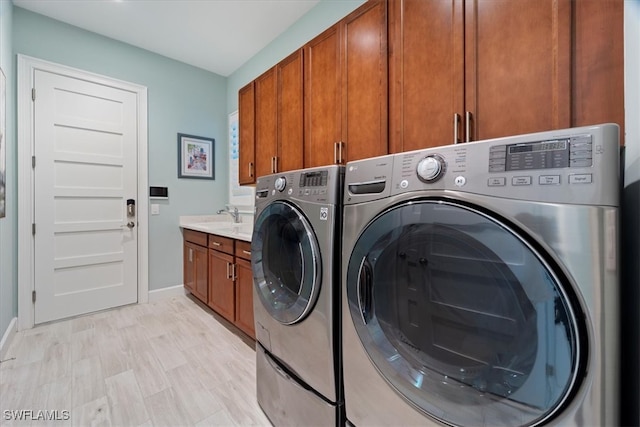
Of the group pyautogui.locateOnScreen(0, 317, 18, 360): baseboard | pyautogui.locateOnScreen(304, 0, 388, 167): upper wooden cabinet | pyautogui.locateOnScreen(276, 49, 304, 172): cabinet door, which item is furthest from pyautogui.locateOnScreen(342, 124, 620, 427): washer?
pyautogui.locateOnScreen(0, 317, 18, 360): baseboard

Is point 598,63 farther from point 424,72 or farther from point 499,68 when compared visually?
point 424,72

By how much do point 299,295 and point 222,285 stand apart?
1.39 m

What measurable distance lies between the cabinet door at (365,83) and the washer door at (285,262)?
0.49 meters

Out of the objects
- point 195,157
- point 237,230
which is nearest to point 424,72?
point 237,230

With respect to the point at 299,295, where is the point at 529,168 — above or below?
above

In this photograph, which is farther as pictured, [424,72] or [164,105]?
[164,105]

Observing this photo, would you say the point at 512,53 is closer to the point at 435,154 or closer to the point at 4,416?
the point at 435,154

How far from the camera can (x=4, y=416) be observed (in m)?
1.38

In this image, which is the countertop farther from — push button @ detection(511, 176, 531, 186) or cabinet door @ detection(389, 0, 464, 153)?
push button @ detection(511, 176, 531, 186)

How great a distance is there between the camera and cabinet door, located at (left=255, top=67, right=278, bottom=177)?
1998 mm

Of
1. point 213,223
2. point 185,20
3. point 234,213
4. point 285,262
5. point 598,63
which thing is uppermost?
point 185,20

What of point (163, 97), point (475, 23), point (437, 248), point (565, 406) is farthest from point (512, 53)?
point (163, 97)

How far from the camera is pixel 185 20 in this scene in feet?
8.01

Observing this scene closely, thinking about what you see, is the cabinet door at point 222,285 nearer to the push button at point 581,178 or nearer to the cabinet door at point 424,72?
the cabinet door at point 424,72
